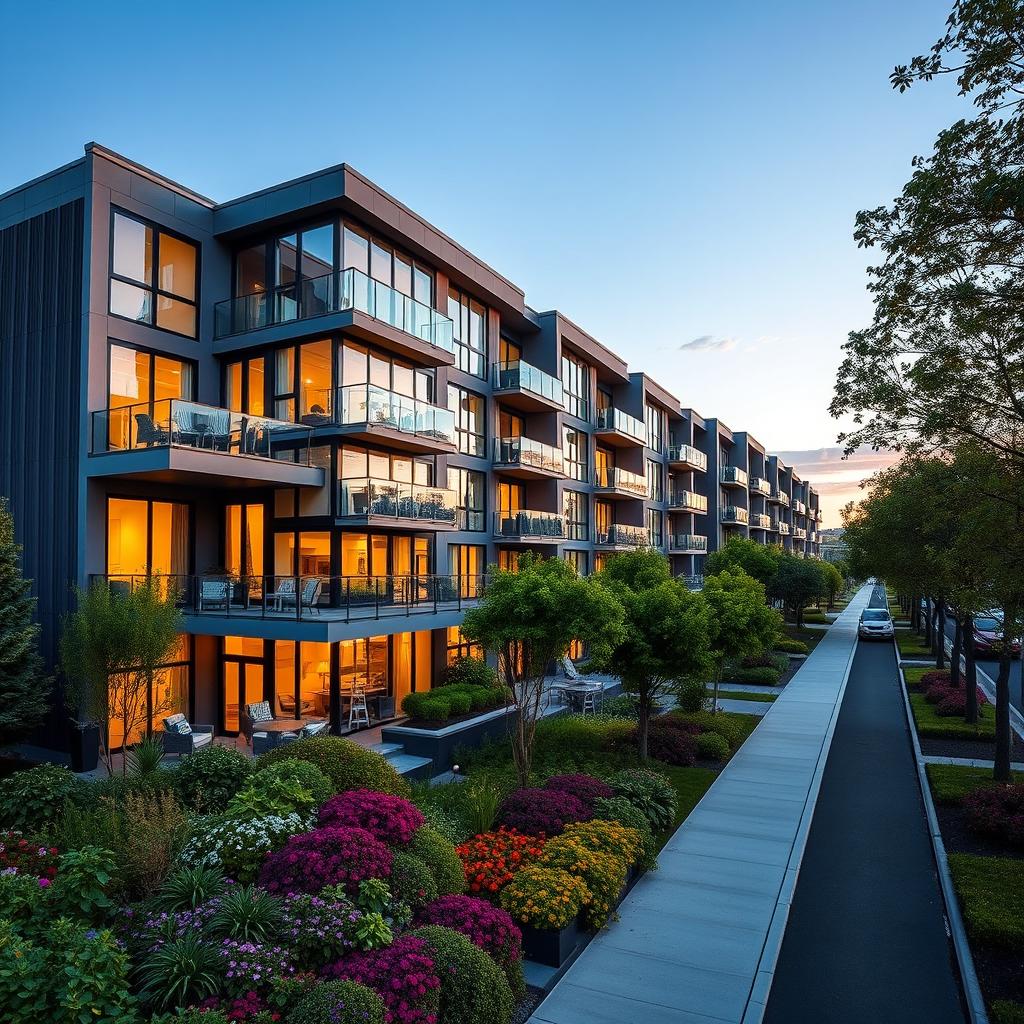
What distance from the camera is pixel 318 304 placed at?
18.5 meters

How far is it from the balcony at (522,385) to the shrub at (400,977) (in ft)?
70.0

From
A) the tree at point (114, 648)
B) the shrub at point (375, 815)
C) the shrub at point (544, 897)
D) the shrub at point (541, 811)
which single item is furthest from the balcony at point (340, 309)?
the shrub at point (544, 897)

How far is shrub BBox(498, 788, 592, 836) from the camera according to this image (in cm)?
934

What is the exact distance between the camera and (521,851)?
8.64 m

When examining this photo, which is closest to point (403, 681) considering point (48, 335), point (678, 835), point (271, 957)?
point (678, 835)

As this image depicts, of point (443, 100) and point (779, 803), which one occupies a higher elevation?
point (443, 100)

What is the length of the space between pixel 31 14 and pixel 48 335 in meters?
6.62

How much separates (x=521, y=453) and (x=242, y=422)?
11311 millimetres

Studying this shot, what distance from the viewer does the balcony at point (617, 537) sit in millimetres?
33375

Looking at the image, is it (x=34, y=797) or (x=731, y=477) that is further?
(x=731, y=477)

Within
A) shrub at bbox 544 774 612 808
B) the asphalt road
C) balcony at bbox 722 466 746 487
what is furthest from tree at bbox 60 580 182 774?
balcony at bbox 722 466 746 487

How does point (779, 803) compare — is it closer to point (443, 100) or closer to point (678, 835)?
point (678, 835)

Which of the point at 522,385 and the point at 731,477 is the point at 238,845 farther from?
the point at 731,477

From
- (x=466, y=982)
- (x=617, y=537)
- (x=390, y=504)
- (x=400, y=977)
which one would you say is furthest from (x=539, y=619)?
(x=617, y=537)
